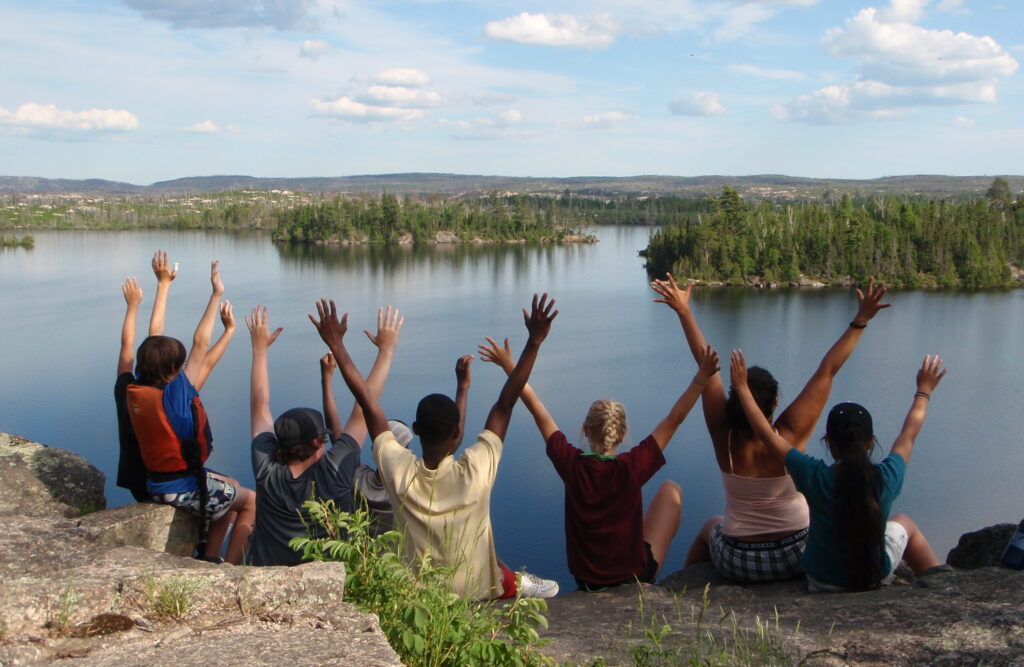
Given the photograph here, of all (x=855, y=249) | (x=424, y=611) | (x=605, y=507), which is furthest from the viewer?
(x=855, y=249)

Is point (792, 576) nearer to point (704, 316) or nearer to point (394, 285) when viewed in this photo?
point (704, 316)

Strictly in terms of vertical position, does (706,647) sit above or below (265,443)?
below

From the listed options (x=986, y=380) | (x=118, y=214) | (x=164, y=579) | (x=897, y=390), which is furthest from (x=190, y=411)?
(x=118, y=214)

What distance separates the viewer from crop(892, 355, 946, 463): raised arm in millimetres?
3449

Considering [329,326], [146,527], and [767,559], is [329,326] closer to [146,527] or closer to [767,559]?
[146,527]

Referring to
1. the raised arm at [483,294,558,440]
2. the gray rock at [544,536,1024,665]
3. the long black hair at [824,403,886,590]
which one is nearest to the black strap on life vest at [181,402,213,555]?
the raised arm at [483,294,558,440]

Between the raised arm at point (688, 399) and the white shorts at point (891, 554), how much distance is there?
32.0 inches

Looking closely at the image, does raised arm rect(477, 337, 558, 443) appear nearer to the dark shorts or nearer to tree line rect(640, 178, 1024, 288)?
the dark shorts

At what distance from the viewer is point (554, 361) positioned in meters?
21.6

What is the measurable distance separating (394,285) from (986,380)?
84.9 feet

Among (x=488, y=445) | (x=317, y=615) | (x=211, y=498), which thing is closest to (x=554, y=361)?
(x=211, y=498)

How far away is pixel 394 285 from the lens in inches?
1587

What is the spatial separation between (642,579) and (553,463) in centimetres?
73

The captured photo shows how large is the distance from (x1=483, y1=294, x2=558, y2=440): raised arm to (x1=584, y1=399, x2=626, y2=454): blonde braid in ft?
1.38
